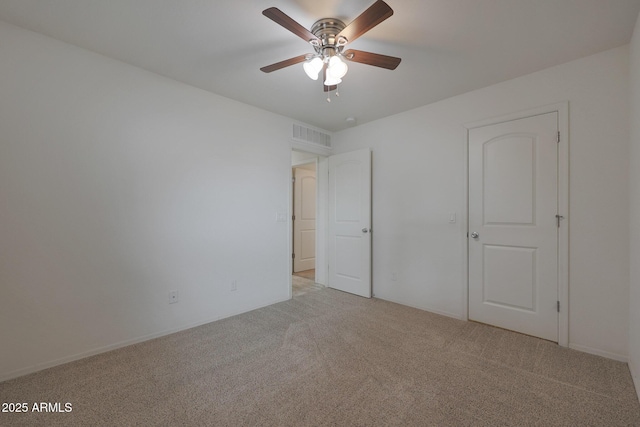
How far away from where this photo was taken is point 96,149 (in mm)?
2227

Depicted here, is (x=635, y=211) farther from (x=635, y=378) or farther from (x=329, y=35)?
(x=329, y=35)

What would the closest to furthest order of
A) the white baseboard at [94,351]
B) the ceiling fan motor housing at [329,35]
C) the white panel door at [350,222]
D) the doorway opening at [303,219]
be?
the ceiling fan motor housing at [329,35], the white baseboard at [94,351], the white panel door at [350,222], the doorway opening at [303,219]

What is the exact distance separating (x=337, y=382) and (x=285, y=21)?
91.3 inches

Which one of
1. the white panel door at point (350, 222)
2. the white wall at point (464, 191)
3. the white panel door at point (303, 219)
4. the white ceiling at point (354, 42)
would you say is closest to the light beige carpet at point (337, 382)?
the white wall at point (464, 191)

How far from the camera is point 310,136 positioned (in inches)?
157

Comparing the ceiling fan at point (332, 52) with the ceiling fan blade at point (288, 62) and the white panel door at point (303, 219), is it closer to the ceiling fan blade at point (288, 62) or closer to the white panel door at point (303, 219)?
the ceiling fan blade at point (288, 62)

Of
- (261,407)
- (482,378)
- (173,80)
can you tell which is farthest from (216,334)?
(173,80)

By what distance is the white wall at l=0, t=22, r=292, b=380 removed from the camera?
76.3 inches

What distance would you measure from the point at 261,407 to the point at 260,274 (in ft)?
6.04

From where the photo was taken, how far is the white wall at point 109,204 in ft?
6.36

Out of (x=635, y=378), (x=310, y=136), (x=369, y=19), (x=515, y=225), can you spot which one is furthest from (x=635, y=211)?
(x=310, y=136)

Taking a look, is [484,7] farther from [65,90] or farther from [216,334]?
[216,334]

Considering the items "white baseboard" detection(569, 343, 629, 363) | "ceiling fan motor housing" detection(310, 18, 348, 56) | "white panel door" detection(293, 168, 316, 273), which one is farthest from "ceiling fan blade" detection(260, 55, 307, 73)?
"white panel door" detection(293, 168, 316, 273)

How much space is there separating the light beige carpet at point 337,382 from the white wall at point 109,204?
1.00ft
